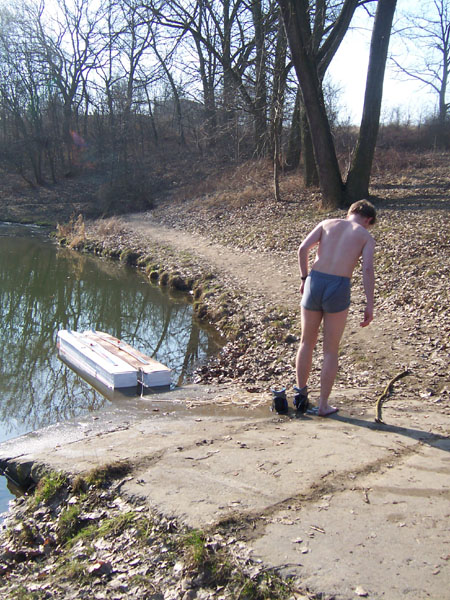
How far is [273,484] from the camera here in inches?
163

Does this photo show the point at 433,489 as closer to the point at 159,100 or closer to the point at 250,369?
the point at 250,369

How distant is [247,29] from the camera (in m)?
18.6

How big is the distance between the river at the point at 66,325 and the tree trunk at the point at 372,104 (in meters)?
6.82

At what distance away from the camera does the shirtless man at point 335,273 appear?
17.3 ft

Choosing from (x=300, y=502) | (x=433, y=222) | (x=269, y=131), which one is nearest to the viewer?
(x=300, y=502)

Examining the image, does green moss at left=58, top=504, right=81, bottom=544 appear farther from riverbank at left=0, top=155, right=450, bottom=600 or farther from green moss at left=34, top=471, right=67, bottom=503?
green moss at left=34, top=471, right=67, bottom=503

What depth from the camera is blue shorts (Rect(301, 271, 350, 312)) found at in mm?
5312

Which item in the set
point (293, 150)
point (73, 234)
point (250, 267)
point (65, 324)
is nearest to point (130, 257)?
point (73, 234)

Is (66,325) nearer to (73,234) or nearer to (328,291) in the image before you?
(328,291)

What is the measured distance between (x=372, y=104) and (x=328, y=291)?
12.9 m

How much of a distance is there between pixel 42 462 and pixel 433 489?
3.50 meters

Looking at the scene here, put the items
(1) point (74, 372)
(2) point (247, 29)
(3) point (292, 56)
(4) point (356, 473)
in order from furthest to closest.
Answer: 1. (2) point (247, 29)
2. (3) point (292, 56)
3. (1) point (74, 372)
4. (4) point (356, 473)

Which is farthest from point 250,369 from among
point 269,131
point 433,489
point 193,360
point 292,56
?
point 269,131

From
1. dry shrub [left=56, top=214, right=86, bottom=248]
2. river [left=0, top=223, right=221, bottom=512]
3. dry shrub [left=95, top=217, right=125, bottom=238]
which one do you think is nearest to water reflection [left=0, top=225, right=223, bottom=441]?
river [left=0, top=223, right=221, bottom=512]
